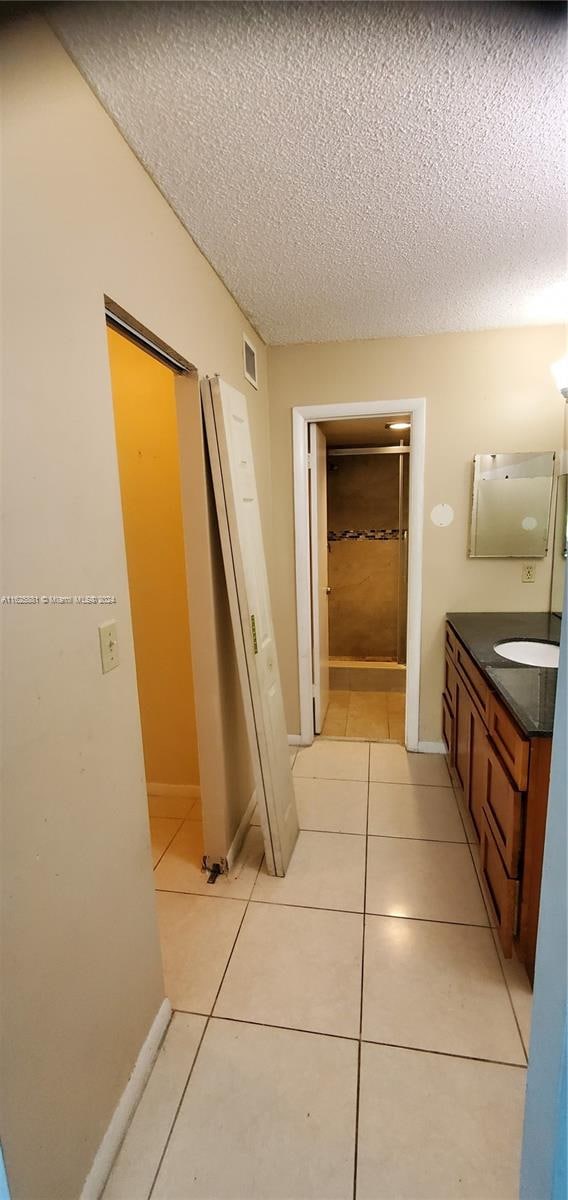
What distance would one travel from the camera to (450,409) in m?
2.49

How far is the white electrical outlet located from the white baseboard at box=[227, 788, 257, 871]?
50.1 inches

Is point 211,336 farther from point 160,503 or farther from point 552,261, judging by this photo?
point 552,261

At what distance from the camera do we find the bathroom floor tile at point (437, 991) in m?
1.29

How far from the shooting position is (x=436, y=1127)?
1.11m

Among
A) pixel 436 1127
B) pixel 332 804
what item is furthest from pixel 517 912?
pixel 332 804

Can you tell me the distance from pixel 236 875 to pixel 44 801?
1.34 meters

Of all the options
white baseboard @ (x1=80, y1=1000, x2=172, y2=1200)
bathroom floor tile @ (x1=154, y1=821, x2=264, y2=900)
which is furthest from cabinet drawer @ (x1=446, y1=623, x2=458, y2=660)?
white baseboard @ (x1=80, y1=1000, x2=172, y2=1200)

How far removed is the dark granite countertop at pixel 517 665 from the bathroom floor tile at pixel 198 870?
4.14ft

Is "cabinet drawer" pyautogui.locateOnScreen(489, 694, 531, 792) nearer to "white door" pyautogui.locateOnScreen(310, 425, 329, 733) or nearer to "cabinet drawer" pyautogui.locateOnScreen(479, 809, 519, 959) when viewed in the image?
"cabinet drawer" pyautogui.locateOnScreen(479, 809, 519, 959)

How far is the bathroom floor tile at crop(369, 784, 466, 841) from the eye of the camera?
7.00 feet

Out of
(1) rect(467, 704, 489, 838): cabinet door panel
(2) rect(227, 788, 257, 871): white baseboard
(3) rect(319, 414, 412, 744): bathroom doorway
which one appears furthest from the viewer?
(3) rect(319, 414, 412, 744): bathroom doorway

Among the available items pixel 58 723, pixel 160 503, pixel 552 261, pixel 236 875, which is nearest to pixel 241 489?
pixel 160 503

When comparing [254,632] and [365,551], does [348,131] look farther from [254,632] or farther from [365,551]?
[365,551]

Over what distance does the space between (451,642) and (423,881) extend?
1184mm
